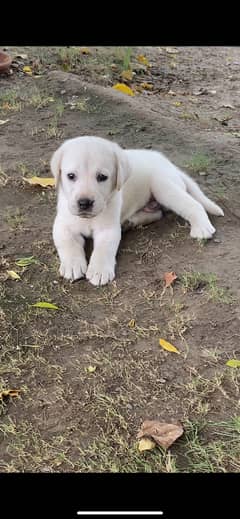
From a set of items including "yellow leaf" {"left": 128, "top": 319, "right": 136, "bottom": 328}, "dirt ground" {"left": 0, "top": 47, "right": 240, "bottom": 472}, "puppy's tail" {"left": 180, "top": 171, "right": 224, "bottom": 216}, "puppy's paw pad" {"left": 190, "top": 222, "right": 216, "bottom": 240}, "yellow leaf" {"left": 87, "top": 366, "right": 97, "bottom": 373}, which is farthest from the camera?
"puppy's tail" {"left": 180, "top": 171, "right": 224, "bottom": 216}

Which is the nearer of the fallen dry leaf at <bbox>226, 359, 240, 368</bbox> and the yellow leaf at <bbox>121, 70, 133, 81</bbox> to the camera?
the fallen dry leaf at <bbox>226, 359, 240, 368</bbox>

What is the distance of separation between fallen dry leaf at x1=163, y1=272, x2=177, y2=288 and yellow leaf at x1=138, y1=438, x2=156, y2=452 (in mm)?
1094

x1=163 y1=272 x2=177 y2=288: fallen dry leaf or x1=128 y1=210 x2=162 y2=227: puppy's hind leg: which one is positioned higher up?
x1=163 y1=272 x2=177 y2=288: fallen dry leaf

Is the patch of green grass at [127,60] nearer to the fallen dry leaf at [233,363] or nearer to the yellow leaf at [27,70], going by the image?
the yellow leaf at [27,70]

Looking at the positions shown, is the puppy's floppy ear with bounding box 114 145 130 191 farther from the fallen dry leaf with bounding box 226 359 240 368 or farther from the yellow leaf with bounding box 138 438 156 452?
the yellow leaf with bounding box 138 438 156 452

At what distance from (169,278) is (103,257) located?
0.38 m

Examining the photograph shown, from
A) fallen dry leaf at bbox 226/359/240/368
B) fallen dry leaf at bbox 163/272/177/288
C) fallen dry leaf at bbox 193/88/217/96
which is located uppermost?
fallen dry leaf at bbox 226/359/240/368

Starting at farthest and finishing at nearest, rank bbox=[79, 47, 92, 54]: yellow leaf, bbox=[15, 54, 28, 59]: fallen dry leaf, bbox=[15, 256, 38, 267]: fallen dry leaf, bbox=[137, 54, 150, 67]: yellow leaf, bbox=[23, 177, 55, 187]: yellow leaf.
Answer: bbox=[137, 54, 150, 67]: yellow leaf < bbox=[79, 47, 92, 54]: yellow leaf < bbox=[15, 54, 28, 59]: fallen dry leaf < bbox=[23, 177, 55, 187]: yellow leaf < bbox=[15, 256, 38, 267]: fallen dry leaf

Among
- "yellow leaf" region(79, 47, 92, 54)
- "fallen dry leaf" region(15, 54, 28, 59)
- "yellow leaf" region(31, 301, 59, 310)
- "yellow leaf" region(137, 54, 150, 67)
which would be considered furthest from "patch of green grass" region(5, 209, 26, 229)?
"yellow leaf" region(137, 54, 150, 67)

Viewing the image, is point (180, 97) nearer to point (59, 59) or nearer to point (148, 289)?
point (59, 59)

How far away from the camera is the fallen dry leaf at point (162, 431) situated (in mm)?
2188

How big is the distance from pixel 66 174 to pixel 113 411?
140 cm

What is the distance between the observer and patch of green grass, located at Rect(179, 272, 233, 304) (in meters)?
3.02

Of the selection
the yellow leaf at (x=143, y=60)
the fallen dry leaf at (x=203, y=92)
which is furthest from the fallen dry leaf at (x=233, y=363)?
the yellow leaf at (x=143, y=60)
